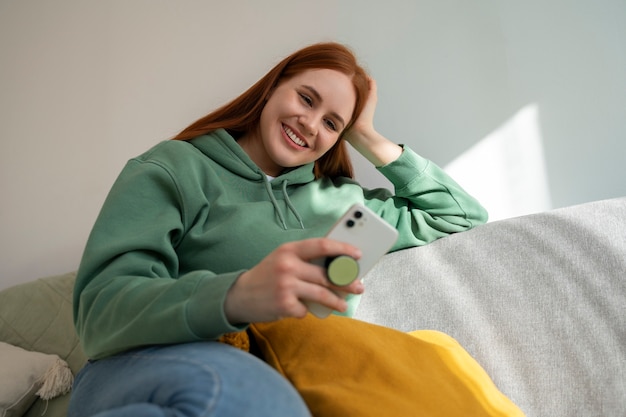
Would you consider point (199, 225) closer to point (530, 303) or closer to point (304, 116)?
point (304, 116)

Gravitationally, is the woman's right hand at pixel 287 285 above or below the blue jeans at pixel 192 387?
above

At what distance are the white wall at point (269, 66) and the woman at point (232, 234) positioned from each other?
0.90 feet

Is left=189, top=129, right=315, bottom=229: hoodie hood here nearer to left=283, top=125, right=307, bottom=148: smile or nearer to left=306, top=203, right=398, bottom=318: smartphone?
left=283, top=125, right=307, bottom=148: smile

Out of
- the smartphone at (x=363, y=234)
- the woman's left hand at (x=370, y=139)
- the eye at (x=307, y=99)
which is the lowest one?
the woman's left hand at (x=370, y=139)

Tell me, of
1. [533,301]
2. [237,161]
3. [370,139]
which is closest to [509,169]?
[370,139]

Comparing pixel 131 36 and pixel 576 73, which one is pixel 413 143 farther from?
pixel 131 36

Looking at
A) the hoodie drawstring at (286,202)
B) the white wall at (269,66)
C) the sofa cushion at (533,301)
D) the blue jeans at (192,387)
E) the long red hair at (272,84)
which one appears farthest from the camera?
the white wall at (269,66)

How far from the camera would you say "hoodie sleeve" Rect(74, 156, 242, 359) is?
644 millimetres

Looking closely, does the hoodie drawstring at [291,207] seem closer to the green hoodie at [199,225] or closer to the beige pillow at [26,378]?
the green hoodie at [199,225]

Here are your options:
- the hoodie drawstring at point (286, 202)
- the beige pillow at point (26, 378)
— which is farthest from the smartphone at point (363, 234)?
the beige pillow at point (26, 378)

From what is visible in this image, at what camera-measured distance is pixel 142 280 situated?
0.73 meters

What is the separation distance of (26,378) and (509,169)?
139 cm

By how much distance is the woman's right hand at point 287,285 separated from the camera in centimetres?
59

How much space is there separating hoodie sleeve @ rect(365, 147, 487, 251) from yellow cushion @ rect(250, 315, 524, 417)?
0.53 metres
